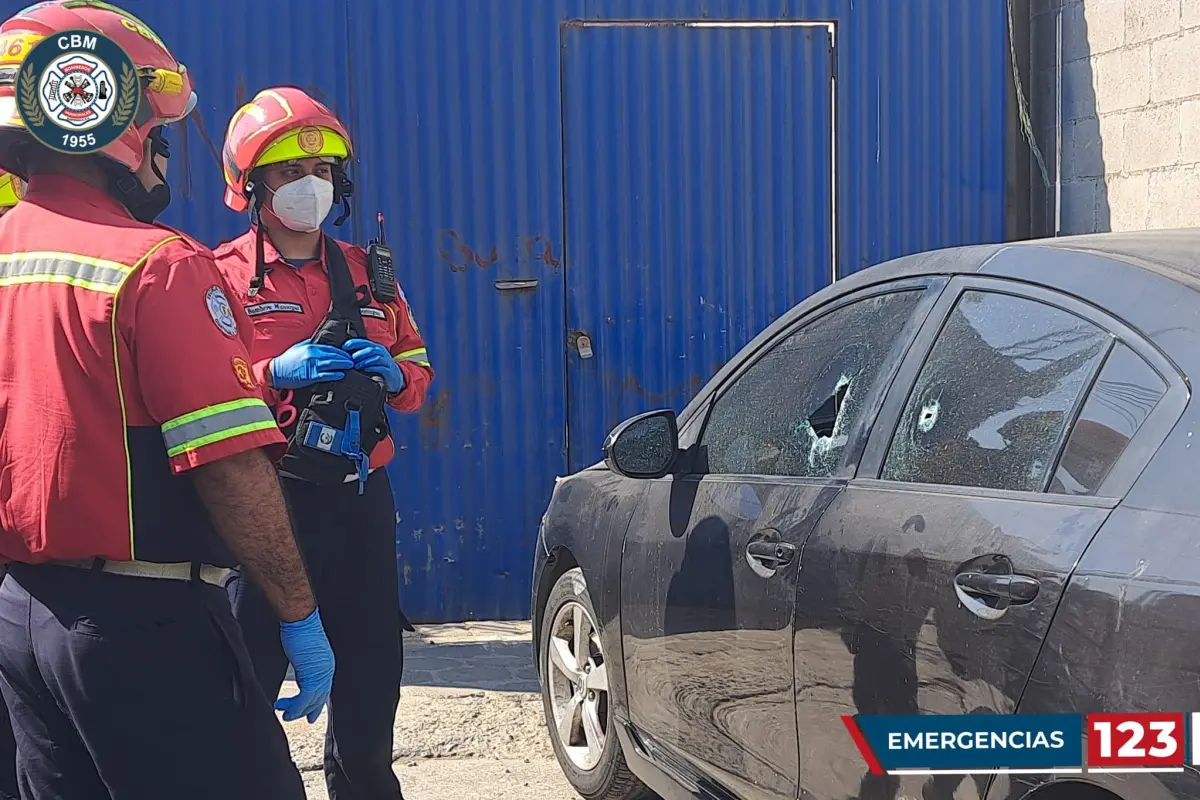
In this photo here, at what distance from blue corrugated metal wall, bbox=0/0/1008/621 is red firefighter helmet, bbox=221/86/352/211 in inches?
106

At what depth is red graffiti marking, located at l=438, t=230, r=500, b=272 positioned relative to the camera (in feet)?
21.5

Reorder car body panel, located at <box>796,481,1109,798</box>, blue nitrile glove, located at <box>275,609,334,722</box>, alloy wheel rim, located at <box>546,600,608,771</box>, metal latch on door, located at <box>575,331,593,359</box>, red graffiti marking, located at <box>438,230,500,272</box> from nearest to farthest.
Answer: car body panel, located at <box>796,481,1109,798</box> → blue nitrile glove, located at <box>275,609,334,722</box> → alloy wheel rim, located at <box>546,600,608,771</box> → red graffiti marking, located at <box>438,230,500,272</box> → metal latch on door, located at <box>575,331,593,359</box>

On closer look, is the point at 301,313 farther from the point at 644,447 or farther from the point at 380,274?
the point at 644,447

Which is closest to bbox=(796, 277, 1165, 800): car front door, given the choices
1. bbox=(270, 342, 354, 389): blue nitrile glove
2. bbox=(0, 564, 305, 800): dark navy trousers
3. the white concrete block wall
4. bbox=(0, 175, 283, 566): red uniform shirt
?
bbox=(0, 564, 305, 800): dark navy trousers

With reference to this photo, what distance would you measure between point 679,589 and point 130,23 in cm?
185

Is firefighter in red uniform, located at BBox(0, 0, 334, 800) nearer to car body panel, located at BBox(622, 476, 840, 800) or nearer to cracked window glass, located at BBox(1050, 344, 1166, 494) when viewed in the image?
car body panel, located at BBox(622, 476, 840, 800)

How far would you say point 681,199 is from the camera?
265 inches

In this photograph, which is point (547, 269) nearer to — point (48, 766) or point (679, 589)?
point (679, 589)

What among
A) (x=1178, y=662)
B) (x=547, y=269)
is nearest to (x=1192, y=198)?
(x=547, y=269)

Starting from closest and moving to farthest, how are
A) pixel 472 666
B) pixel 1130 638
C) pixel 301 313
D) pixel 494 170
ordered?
pixel 1130 638, pixel 301 313, pixel 472 666, pixel 494 170

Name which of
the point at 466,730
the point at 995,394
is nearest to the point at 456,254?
the point at 466,730

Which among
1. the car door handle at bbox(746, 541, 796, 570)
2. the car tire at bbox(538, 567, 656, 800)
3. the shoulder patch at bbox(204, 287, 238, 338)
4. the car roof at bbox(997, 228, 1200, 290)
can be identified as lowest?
the car tire at bbox(538, 567, 656, 800)

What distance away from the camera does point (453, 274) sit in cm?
657

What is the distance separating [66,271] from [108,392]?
0.70 ft
